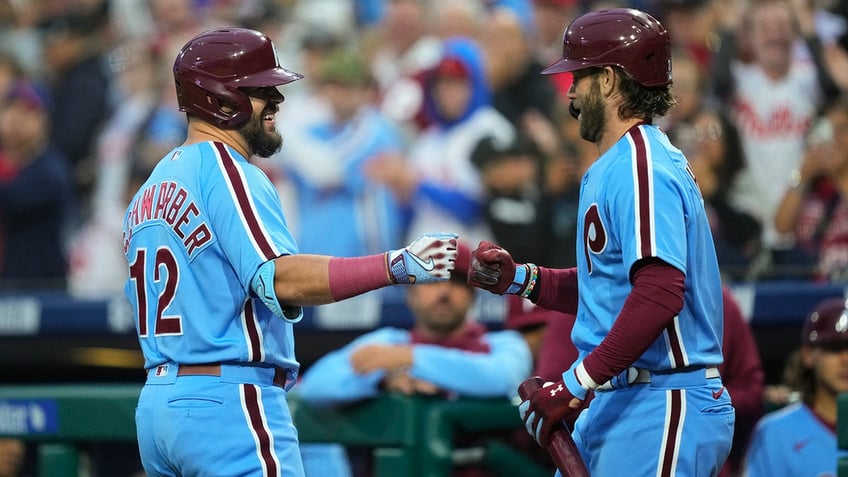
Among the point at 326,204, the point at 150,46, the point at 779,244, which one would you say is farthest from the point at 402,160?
the point at 150,46

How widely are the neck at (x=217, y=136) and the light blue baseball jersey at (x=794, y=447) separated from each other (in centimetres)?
213

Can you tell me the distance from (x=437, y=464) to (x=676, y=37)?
11.9ft

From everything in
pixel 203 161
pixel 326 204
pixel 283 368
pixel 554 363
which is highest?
pixel 203 161

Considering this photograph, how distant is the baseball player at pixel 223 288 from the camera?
338 centimetres

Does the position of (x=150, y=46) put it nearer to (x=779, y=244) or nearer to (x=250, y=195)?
(x=779, y=244)

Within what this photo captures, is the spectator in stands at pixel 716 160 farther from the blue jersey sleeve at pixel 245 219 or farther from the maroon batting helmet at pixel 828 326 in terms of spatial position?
the blue jersey sleeve at pixel 245 219

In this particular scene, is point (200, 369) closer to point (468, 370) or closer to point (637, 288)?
point (637, 288)

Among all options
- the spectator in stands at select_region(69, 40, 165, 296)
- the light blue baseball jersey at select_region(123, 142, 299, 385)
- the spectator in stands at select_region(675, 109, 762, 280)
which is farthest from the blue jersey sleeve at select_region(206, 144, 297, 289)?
the spectator in stands at select_region(69, 40, 165, 296)

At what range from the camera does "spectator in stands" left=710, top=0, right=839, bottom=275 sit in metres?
6.57

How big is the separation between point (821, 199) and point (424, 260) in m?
3.28

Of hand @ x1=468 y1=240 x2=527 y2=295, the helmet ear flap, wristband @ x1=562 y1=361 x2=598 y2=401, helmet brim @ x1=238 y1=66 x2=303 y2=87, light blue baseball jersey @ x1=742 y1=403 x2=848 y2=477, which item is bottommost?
light blue baseball jersey @ x1=742 y1=403 x2=848 y2=477

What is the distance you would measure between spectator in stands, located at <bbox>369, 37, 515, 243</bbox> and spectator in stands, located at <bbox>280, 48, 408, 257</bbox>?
0.11 metres

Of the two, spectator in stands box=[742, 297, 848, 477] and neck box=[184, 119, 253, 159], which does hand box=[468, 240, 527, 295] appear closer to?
neck box=[184, 119, 253, 159]

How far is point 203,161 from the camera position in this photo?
3.51m
